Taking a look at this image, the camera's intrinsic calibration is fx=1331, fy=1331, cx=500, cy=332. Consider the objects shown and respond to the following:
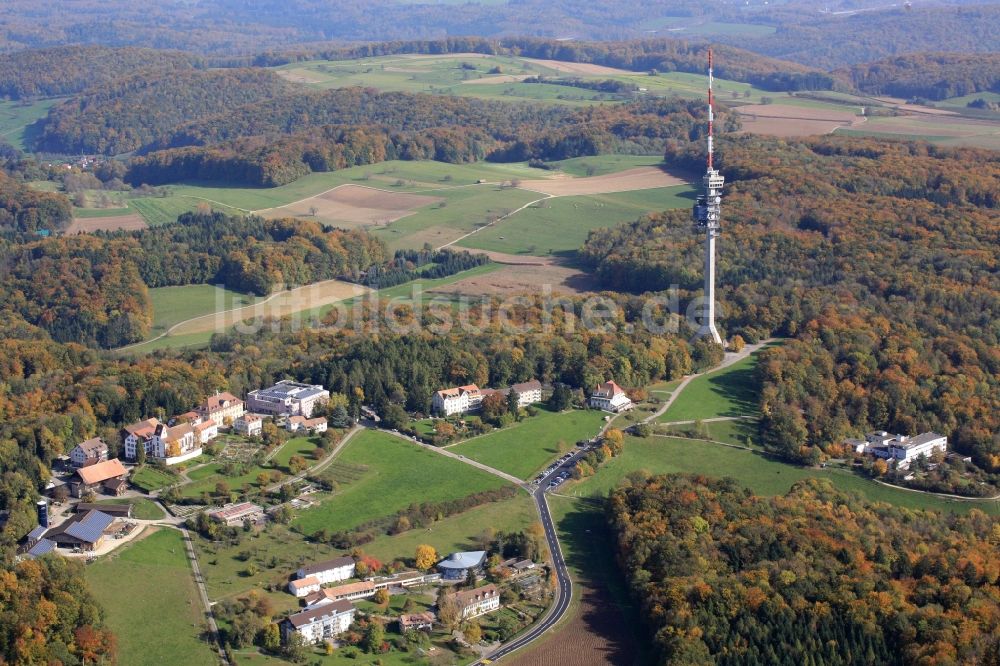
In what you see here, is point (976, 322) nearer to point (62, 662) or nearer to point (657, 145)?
point (62, 662)

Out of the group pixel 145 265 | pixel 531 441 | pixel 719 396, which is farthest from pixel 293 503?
pixel 145 265

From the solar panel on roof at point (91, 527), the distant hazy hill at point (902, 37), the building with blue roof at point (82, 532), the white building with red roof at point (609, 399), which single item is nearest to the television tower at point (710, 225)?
the white building with red roof at point (609, 399)

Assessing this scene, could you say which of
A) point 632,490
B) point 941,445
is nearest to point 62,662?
point 632,490

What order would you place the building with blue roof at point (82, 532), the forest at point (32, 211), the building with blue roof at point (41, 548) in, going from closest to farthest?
1. the building with blue roof at point (41, 548)
2. the building with blue roof at point (82, 532)
3. the forest at point (32, 211)

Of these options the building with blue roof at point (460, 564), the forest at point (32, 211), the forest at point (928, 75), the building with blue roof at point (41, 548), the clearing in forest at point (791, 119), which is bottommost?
the building with blue roof at point (460, 564)

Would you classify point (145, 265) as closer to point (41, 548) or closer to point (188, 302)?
point (188, 302)

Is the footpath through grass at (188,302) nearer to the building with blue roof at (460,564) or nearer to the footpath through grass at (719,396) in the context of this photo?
the footpath through grass at (719,396)
